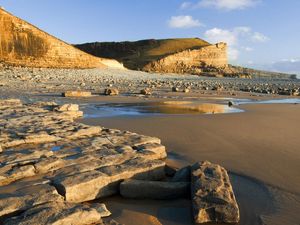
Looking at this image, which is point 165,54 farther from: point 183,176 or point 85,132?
point 183,176

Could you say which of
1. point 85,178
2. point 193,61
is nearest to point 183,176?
point 85,178

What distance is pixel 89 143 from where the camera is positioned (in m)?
4.98

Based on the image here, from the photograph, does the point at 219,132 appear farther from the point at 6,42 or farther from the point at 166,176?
the point at 6,42

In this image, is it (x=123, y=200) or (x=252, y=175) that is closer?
(x=123, y=200)

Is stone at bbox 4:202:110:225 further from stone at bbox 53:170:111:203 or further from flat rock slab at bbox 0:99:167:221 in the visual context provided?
stone at bbox 53:170:111:203

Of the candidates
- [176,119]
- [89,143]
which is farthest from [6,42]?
[89,143]

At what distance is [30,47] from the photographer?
128ft

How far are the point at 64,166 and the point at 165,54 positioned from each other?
67371 millimetres

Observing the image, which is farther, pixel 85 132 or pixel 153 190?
pixel 85 132

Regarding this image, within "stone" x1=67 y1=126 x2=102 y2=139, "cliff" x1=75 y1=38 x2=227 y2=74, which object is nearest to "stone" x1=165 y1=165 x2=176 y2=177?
"stone" x1=67 y1=126 x2=102 y2=139

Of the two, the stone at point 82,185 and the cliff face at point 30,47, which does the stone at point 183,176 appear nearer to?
the stone at point 82,185

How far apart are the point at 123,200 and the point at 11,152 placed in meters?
1.74

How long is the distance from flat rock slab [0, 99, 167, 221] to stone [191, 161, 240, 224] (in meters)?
0.70

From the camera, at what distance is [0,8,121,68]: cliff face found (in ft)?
124
